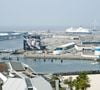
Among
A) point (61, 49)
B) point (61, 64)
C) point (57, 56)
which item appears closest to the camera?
point (61, 64)

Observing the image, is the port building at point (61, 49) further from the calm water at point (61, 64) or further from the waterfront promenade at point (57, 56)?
the calm water at point (61, 64)

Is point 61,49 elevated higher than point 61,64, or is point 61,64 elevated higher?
point 61,49

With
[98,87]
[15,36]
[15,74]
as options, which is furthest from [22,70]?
[15,36]

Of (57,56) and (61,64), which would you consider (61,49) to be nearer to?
(57,56)

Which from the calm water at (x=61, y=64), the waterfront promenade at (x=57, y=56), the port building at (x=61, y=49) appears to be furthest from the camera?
the port building at (x=61, y=49)

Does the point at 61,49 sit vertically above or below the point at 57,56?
above

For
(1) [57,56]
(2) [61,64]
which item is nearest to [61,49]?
(1) [57,56]

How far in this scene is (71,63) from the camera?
29.8 m

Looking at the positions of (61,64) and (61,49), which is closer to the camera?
(61,64)

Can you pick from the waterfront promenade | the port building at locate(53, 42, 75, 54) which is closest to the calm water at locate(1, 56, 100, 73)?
the waterfront promenade

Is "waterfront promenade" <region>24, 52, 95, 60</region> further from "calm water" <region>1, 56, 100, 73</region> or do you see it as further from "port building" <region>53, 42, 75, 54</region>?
"calm water" <region>1, 56, 100, 73</region>

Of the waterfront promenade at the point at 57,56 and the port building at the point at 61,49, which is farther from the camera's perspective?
the port building at the point at 61,49

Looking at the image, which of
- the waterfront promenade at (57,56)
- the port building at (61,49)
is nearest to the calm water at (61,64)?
the waterfront promenade at (57,56)

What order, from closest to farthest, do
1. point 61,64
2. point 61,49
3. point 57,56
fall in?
point 61,64 → point 57,56 → point 61,49
